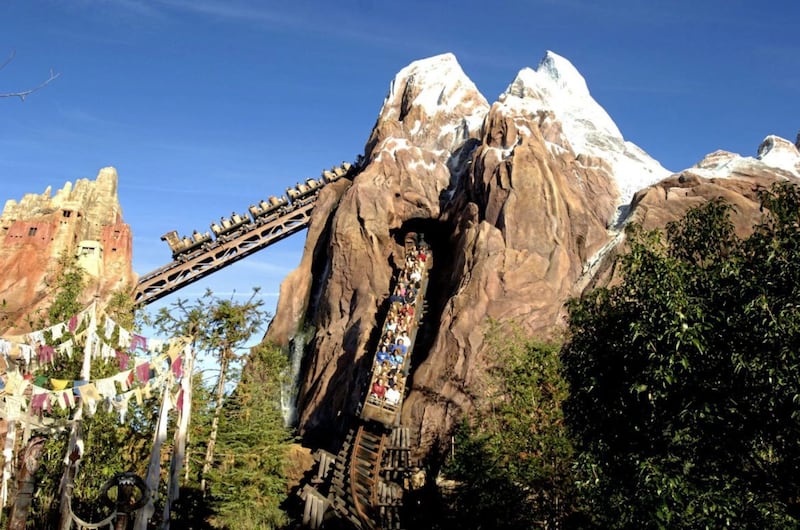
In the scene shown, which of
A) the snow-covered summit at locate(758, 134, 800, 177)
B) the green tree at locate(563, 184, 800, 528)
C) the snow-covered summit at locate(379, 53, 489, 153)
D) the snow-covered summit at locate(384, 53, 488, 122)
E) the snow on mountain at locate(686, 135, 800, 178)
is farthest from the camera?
the snow-covered summit at locate(384, 53, 488, 122)

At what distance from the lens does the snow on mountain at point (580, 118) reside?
38091 mm

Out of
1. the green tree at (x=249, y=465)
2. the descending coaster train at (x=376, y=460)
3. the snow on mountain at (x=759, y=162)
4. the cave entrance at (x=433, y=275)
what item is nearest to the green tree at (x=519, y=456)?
the descending coaster train at (x=376, y=460)

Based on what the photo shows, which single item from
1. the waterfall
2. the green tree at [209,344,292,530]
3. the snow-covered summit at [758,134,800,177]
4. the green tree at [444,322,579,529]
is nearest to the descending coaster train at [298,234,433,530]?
the green tree at [209,344,292,530]

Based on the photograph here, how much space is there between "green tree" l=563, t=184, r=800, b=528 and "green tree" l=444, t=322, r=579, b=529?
4.82 m

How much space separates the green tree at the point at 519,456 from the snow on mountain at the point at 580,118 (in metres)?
18.6

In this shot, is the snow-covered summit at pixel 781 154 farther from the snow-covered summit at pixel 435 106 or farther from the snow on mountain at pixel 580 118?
the snow-covered summit at pixel 435 106

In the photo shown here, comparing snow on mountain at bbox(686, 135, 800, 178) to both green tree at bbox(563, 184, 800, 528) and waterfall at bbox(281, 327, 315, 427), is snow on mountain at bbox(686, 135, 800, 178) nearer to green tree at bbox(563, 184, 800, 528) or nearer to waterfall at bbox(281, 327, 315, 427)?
waterfall at bbox(281, 327, 315, 427)

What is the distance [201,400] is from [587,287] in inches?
616

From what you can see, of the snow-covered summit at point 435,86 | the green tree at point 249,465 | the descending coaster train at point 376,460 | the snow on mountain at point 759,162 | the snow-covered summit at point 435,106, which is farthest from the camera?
the snow-covered summit at point 435,86

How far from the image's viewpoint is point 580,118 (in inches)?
1790

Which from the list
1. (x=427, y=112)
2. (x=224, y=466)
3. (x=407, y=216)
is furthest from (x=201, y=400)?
(x=427, y=112)

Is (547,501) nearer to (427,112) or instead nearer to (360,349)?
(360,349)

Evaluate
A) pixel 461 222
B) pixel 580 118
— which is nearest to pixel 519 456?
pixel 461 222

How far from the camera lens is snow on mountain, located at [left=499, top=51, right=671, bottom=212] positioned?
38.1 metres
